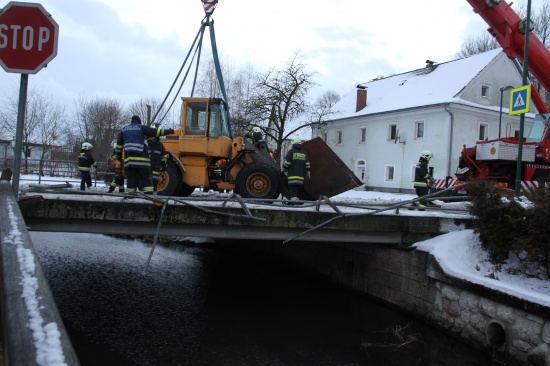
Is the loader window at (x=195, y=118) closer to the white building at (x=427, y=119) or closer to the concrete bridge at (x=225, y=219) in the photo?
the concrete bridge at (x=225, y=219)

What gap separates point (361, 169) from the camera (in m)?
32.3

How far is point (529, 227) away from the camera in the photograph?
19.8 feet

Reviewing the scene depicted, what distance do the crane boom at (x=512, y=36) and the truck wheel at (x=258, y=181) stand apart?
816 cm

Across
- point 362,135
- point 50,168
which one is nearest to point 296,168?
point 50,168

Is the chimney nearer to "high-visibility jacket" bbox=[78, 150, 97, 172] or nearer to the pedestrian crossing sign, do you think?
the pedestrian crossing sign

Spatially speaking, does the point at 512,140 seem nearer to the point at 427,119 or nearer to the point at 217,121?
the point at 217,121

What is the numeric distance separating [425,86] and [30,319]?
31.2 m

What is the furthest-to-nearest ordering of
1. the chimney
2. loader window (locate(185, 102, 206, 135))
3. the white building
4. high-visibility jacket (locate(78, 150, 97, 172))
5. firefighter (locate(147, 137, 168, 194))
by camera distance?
1. the chimney
2. the white building
3. high-visibility jacket (locate(78, 150, 97, 172))
4. loader window (locate(185, 102, 206, 135))
5. firefighter (locate(147, 137, 168, 194))

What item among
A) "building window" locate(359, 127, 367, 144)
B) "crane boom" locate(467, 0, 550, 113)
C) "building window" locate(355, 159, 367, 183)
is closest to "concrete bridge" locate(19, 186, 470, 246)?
"crane boom" locate(467, 0, 550, 113)

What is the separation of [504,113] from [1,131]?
33463 millimetres

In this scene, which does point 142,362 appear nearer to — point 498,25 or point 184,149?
point 184,149

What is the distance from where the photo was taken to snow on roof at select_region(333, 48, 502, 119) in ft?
90.3

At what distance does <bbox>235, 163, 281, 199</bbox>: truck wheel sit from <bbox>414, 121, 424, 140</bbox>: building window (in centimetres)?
2048

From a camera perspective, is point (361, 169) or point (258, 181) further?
point (361, 169)
